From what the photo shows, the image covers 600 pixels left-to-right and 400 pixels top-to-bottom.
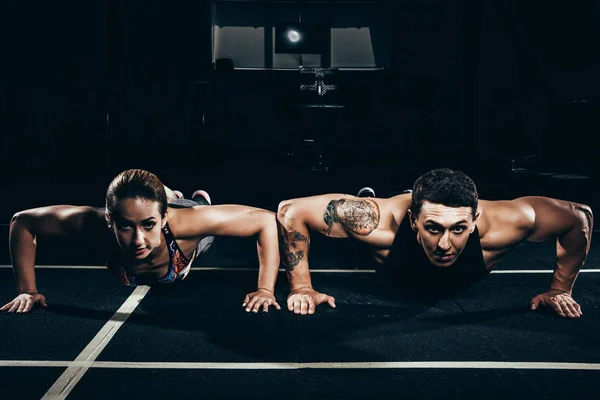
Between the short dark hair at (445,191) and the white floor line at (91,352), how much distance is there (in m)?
1.77

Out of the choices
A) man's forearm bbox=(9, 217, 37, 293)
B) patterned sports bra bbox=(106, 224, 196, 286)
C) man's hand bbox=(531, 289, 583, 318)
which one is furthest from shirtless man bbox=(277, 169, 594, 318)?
man's forearm bbox=(9, 217, 37, 293)

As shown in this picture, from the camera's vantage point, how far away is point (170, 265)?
360 centimetres

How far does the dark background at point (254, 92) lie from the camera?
10234 mm

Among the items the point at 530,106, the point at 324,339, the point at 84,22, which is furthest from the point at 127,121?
the point at 324,339

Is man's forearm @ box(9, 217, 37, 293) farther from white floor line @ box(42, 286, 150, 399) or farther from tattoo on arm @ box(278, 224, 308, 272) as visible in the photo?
tattoo on arm @ box(278, 224, 308, 272)

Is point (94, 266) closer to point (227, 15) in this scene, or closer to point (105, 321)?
point (105, 321)

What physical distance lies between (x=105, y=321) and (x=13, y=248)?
0.71 meters

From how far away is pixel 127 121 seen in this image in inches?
481

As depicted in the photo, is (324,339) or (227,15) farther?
(227,15)

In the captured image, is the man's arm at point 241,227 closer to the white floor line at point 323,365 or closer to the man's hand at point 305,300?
the man's hand at point 305,300

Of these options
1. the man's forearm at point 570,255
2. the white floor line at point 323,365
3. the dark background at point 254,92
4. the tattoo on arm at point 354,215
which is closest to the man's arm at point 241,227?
the tattoo on arm at point 354,215

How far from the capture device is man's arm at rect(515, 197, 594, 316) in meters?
3.32

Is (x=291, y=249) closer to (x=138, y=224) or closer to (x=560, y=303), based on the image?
(x=138, y=224)

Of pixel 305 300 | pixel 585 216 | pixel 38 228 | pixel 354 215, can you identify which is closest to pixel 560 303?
pixel 585 216
